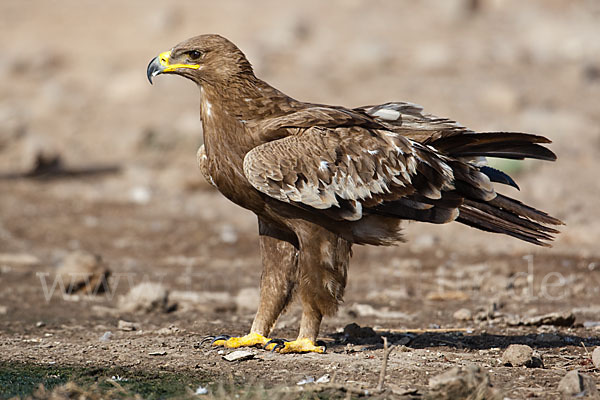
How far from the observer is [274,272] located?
6777 mm

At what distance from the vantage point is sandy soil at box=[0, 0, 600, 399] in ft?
22.4

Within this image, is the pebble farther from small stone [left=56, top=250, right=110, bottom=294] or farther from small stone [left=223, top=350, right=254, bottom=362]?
small stone [left=56, top=250, right=110, bottom=294]

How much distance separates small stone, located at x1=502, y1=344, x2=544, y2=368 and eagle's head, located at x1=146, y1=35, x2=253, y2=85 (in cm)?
272

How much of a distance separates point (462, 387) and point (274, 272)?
2.12 meters

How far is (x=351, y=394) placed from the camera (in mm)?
5289

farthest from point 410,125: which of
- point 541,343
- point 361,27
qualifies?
point 361,27

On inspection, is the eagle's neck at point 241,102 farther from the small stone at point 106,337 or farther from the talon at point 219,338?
the small stone at point 106,337

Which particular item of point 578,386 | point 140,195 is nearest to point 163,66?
point 578,386

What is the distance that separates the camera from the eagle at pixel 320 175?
6.18m

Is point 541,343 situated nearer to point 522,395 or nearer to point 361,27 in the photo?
point 522,395

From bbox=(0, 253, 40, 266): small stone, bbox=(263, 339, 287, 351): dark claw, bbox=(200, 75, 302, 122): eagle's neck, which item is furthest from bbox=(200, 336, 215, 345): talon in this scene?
bbox=(0, 253, 40, 266): small stone

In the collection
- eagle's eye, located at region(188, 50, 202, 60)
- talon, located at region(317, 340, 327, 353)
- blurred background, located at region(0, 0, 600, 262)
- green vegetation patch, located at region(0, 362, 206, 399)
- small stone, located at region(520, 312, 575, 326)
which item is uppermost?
blurred background, located at region(0, 0, 600, 262)

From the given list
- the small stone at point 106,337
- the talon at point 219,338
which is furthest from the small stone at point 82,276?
the talon at point 219,338

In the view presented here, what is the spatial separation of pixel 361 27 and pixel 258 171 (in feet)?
58.5
